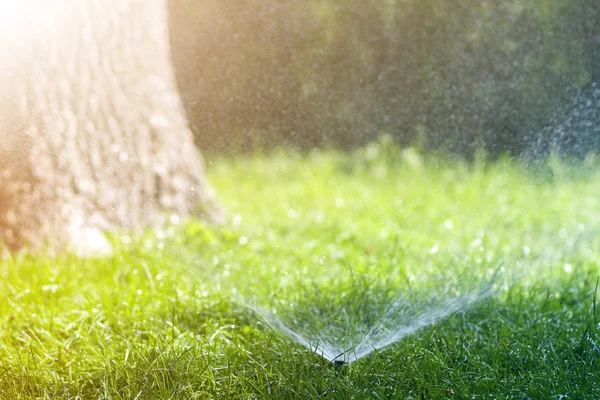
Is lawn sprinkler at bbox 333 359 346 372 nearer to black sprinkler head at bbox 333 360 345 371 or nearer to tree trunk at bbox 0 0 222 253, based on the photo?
black sprinkler head at bbox 333 360 345 371

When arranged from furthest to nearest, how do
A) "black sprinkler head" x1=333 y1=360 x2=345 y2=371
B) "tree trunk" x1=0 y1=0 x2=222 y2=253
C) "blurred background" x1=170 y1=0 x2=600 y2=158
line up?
1. "blurred background" x1=170 y1=0 x2=600 y2=158
2. "tree trunk" x1=0 y1=0 x2=222 y2=253
3. "black sprinkler head" x1=333 y1=360 x2=345 y2=371

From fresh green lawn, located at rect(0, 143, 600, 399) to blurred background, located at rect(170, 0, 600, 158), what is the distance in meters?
0.32

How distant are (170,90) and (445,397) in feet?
7.90

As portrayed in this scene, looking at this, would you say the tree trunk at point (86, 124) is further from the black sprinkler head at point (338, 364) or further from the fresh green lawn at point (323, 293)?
the black sprinkler head at point (338, 364)

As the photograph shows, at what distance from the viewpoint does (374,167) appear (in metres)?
5.47

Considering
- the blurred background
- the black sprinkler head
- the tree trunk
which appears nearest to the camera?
the black sprinkler head

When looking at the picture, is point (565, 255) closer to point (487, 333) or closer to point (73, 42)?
point (487, 333)

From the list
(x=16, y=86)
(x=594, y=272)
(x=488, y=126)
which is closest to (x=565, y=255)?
(x=594, y=272)

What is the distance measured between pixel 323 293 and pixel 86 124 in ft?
4.77

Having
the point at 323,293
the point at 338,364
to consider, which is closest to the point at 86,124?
the point at 323,293

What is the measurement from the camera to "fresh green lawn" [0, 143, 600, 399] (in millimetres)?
2309

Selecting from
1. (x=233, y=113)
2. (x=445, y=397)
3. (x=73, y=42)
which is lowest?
(x=445, y=397)

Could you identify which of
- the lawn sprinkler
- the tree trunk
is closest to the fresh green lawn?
the lawn sprinkler

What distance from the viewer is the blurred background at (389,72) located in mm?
3709
